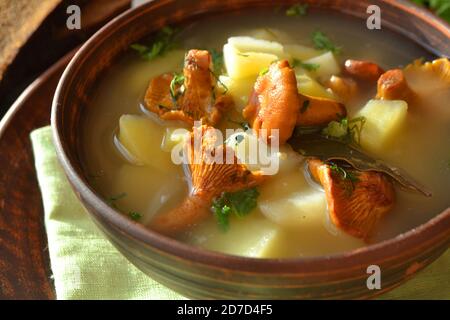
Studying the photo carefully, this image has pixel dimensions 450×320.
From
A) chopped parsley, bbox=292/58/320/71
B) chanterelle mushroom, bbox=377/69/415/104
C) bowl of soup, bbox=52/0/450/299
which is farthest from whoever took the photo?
chopped parsley, bbox=292/58/320/71

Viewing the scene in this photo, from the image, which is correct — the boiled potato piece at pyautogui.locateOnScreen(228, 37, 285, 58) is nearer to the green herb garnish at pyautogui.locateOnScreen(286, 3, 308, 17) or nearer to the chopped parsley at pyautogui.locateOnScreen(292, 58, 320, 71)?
the chopped parsley at pyautogui.locateOnScreen(292, 58, 320, 71)

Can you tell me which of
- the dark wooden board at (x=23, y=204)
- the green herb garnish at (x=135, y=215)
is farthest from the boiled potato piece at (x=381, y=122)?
the dark wooden board at (x=23, y=204)

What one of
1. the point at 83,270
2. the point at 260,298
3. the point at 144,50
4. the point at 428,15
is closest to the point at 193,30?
the point at 144,50

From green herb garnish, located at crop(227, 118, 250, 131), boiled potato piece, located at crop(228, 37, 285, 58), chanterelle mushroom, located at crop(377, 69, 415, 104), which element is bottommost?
green herb garnish, located at crop(227, 118, 250, 131)

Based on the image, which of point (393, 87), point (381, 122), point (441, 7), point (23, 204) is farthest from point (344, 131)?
point (441, 7)

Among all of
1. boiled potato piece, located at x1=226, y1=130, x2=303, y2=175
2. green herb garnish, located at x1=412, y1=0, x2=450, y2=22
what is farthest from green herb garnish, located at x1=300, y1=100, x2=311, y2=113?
green herb garnish, located at x1=412, y1=0, x2=450, y2=22

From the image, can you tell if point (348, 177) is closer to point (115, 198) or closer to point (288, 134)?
point (288, 134)

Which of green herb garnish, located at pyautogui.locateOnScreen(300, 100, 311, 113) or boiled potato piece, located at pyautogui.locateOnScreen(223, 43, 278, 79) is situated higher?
boiled potato piece, located at pyautogui.locateOnScreen(223, 43, 278, 79)

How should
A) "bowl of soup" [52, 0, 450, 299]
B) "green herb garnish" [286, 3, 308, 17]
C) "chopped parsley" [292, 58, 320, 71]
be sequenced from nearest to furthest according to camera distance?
"bowl of soup" [52, 0, 450, 299]
"chopped parsley" [292, 58, 320, 71]
"green herb garnish" [286, 3, 308, 17]
